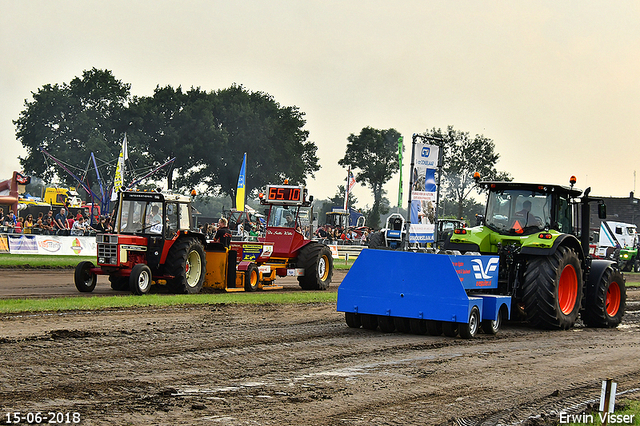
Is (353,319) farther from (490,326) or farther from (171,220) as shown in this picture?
(171,220)

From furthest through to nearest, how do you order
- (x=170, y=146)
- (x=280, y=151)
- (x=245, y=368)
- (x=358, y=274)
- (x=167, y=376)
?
(x=280, y=151), (x=170, y=146), (x=358, y=274), (x=245, y=368), (x=167, y=376)

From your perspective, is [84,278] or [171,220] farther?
[171,220]

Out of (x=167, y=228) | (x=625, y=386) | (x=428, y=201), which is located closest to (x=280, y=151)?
(x=428, y=201)

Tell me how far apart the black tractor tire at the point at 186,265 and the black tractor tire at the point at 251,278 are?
130 cm

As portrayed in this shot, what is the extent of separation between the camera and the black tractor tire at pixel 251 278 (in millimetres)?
17359

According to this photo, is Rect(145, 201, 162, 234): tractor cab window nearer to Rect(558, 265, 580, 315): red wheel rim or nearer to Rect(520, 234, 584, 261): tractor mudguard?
Rect(520, 234, 584, 261): tractor mudguard

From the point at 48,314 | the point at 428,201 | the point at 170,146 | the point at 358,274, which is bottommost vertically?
the point at 48,314

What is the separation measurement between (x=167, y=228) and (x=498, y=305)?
8045mm

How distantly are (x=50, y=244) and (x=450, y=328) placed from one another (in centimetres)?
2075

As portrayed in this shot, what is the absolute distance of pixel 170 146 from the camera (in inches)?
2448

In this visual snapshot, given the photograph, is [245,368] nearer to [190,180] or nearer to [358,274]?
[358,274]

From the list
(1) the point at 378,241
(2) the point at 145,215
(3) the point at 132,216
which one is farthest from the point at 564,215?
(1) the point at 378,241

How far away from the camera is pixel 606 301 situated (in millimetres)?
12891

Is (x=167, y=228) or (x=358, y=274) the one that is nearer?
(x=358, y=274)
